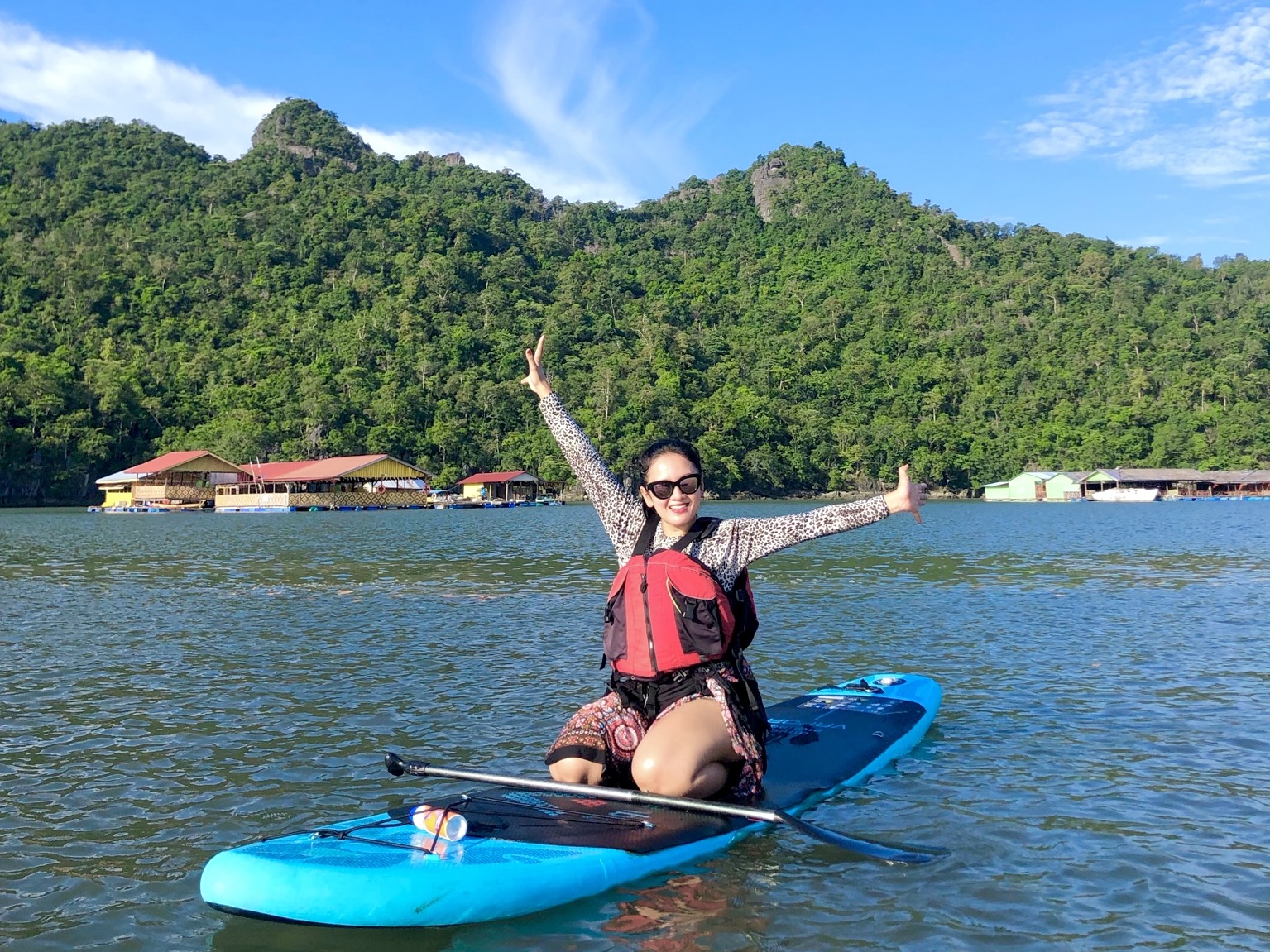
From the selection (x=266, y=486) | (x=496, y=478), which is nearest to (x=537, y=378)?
(x=266, y=486)

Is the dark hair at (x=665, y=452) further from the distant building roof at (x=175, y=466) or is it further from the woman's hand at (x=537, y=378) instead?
the distant building roof at (x=175, y=466)

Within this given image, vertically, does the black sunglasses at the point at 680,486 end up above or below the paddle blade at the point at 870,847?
above

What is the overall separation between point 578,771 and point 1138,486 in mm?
109338

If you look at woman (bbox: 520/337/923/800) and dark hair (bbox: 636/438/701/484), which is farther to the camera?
dark hair (bbox: 636/438/701/484)

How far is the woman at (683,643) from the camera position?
514 cm

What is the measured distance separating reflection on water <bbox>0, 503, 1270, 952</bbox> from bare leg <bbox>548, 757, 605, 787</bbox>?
1.98ft

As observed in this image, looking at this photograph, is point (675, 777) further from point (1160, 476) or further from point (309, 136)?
point (309, 136)

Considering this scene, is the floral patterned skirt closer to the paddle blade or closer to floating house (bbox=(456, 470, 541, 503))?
the paddle blade

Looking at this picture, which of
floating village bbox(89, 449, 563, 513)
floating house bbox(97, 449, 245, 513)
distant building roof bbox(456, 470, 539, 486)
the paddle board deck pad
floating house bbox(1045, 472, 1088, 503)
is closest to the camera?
the paddle board deck pad

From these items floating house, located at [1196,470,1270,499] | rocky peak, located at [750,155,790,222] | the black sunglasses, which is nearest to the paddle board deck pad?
the black sunglasses

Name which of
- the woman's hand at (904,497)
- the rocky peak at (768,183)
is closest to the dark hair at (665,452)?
the woman's hand at (904,497)

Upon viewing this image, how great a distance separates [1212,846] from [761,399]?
107m

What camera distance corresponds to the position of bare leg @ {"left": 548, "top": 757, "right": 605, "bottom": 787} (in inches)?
213

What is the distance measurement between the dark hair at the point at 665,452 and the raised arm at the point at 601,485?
18 cm
